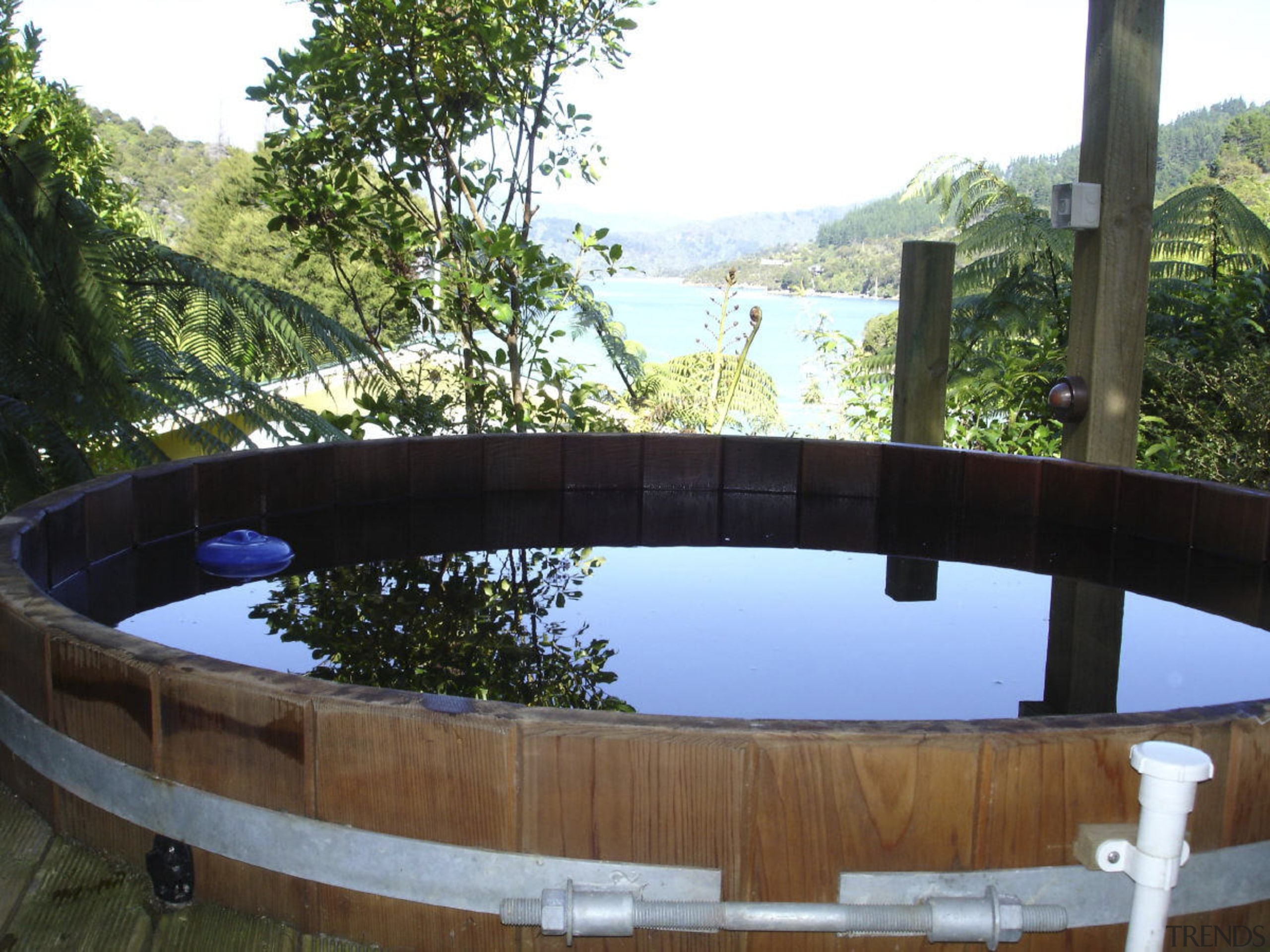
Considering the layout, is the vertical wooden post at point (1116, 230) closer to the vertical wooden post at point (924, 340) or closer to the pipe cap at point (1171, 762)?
the vertical wooden post at point (924, 340)

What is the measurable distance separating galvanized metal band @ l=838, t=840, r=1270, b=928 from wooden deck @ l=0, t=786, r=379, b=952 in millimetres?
541

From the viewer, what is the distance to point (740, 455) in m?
2.81

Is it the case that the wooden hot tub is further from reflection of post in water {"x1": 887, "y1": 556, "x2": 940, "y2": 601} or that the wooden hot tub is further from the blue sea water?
the blue sea water

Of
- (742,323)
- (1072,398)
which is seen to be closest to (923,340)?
(1072,398)

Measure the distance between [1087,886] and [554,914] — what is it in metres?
0.53

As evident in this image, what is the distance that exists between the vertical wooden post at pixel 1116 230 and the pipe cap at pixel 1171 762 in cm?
246

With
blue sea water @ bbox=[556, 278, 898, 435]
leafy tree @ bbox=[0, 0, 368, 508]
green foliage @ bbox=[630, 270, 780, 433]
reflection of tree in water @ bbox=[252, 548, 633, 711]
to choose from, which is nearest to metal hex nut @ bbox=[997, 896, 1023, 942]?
reflection of tree in water @ bbox=[252, 548, 633, 711]

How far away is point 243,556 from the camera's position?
80.2 inches

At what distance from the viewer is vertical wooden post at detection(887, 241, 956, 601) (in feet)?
12.2

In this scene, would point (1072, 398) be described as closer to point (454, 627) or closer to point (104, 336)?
point (454, 627)

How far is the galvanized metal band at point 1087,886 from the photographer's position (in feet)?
3.50

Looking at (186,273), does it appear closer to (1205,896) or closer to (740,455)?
(740,455)

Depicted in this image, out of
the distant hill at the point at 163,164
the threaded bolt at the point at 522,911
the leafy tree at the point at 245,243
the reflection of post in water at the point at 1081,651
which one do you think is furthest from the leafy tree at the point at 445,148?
A: the distant hill at the point at 163,164

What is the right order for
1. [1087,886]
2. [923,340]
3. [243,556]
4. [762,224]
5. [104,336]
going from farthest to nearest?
1. [762,224]
2. [923,340]
3. [243,556]
4. [104,336]
5. [1087,886]
